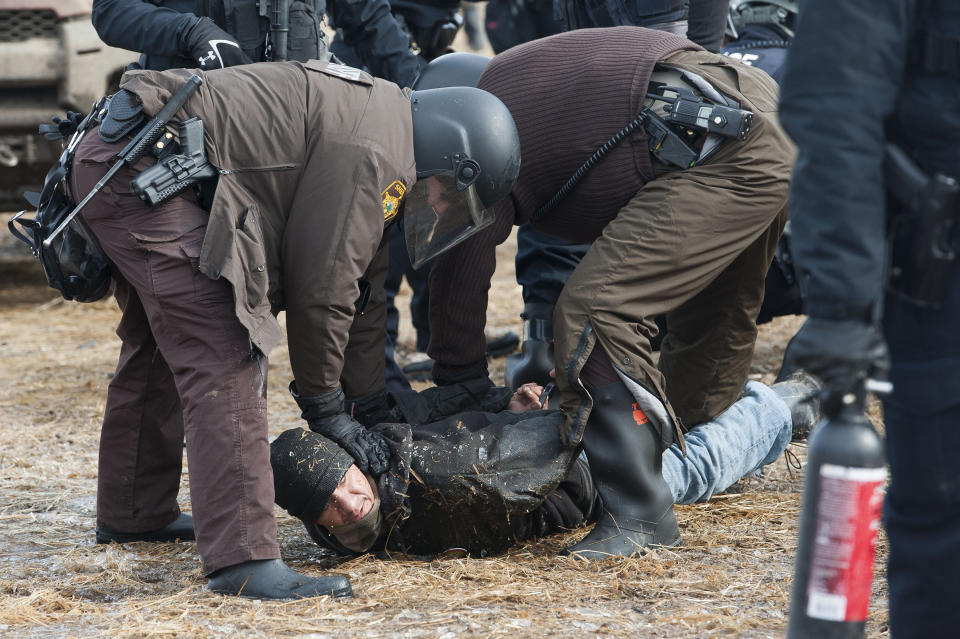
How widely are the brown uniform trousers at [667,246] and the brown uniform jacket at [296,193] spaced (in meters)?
0.63

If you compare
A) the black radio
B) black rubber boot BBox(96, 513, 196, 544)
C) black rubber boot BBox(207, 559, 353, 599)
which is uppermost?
the black radio

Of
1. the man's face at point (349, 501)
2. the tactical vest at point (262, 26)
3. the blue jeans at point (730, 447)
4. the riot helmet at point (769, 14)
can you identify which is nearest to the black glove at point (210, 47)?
the tactical vest at point (262, 26)

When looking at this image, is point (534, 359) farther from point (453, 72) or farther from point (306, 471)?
point (306, 471)

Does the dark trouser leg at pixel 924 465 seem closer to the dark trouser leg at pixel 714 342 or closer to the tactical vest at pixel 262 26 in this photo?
the dark trouser leg at pixel 714 342

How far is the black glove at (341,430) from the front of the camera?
10.5ft

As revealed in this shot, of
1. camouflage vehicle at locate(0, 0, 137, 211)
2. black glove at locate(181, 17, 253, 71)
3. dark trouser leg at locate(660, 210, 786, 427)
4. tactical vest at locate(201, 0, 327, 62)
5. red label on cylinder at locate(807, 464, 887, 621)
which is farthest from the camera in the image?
camouflage vehicle at locate(0, 0, 137, 211)

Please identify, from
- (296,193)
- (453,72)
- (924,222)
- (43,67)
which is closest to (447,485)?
(296,193)

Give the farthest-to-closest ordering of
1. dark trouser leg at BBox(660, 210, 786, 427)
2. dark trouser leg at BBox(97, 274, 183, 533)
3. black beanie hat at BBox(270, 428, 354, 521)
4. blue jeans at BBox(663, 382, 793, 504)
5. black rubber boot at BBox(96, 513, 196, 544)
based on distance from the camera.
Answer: dark trouser leg at BBox(660, 210, 786, 427)
blue jeans at BBox(663, 382, 793, 504)
black rubber boot at BBox(96, 513, 196, 544)
dark trouser leg at BBox(97, 274, 183, 533)
black beanie hat at BBox(270, 428, 354, 521)

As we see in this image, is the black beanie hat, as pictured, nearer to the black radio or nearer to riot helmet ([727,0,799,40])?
the black radio

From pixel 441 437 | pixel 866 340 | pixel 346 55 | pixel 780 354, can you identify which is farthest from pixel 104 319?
pixel 866 340

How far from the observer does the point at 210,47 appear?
13.8ft

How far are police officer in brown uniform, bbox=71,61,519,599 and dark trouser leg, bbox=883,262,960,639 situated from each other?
4.79 feet

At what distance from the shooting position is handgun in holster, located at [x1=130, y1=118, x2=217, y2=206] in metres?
2.89

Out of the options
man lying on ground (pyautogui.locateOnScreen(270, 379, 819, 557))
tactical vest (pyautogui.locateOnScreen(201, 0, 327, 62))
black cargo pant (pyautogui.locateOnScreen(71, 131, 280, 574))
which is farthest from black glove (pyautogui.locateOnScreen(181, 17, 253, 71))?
man lying on ground (pyautogui.locateOnScreen(270, 379, 819, 557))
